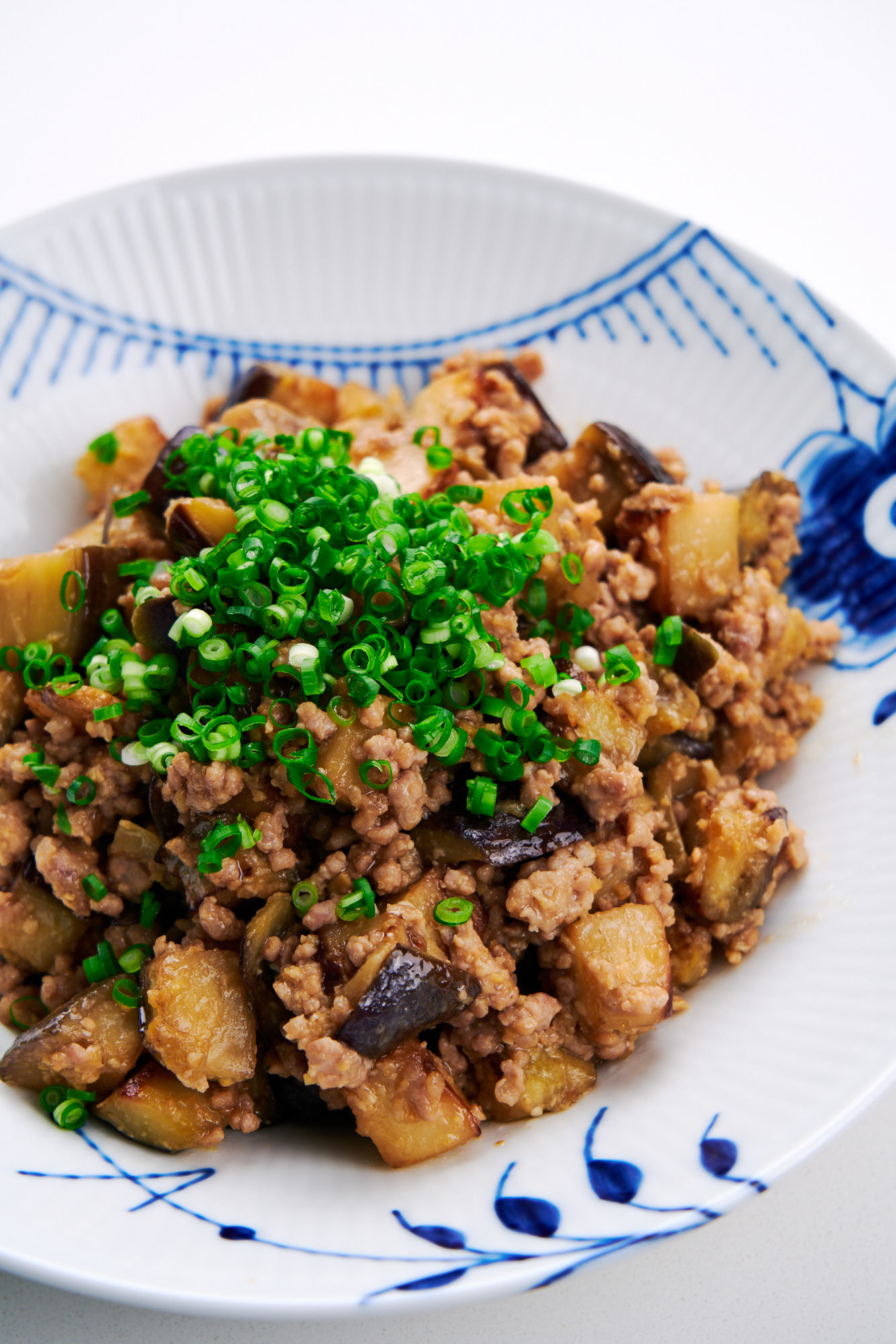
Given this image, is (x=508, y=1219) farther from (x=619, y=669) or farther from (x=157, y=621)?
(x=157, y=621)

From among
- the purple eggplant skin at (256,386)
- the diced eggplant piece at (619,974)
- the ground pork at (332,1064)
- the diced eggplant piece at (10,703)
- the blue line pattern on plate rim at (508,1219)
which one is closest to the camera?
the blue line pattern on plate rim at (508,1219)

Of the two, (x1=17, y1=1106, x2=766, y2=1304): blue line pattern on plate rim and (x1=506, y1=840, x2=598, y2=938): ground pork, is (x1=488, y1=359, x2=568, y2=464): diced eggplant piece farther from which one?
(x1=17, y1=1106, x2=766, y2=1304): blue line pattern on plate rim

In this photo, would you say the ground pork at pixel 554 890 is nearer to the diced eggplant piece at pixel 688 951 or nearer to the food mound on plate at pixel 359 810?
the food mound on plate at pixel 359 810

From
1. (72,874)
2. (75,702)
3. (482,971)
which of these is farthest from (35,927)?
(482,971)

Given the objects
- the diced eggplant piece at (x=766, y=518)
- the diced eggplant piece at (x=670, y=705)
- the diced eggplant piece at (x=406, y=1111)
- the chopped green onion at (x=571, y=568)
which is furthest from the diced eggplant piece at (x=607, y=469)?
the diced eggplant piece at (x=406, y=1111)

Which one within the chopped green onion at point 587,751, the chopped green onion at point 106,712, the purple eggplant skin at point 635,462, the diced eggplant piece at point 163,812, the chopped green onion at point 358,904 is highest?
the purple eggplant skin at point 635,462

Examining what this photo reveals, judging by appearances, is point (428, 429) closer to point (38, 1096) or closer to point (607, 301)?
point (607, 301)

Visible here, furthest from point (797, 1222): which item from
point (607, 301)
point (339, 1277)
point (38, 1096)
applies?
point (607, 301)
